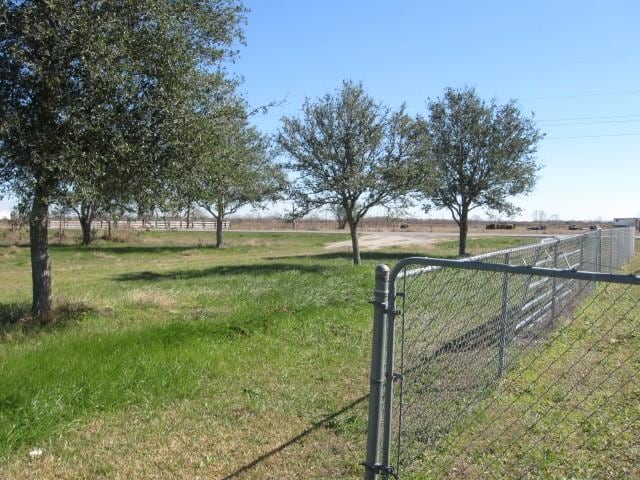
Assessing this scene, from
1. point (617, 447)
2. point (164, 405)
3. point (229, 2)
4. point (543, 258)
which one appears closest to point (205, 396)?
point (164, 405)

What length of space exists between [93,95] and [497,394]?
6.67 m

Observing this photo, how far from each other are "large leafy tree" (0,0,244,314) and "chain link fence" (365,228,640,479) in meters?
4.94

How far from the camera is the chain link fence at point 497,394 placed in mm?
3420

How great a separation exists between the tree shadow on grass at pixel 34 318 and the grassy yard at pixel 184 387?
30 millimetres

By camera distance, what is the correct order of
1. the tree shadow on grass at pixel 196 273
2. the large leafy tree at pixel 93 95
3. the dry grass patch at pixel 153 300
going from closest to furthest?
the large leafy tree at pixel 93 95 → the dry grass patch at pixel 153 300 → the tree shadow on grass at pixel 196 273

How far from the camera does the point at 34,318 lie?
932cm

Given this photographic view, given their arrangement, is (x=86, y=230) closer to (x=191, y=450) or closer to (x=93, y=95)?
(x=93, y=95)

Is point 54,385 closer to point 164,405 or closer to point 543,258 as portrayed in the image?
point 164,405

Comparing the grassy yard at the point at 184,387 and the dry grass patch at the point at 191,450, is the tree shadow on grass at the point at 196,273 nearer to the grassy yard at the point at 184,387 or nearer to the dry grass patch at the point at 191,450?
the grassy yard at the point at 184,387

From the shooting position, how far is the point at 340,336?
8.10 m

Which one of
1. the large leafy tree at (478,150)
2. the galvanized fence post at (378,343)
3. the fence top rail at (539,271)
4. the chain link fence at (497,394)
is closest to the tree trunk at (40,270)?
the chain link fence at (497,394)

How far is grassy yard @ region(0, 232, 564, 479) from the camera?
4.07 m

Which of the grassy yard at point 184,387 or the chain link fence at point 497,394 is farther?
the grassy yard at point 184,387

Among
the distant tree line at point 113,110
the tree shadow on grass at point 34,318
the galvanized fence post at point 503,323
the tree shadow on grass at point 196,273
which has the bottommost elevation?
the tree shadow on grass at point 196,273
